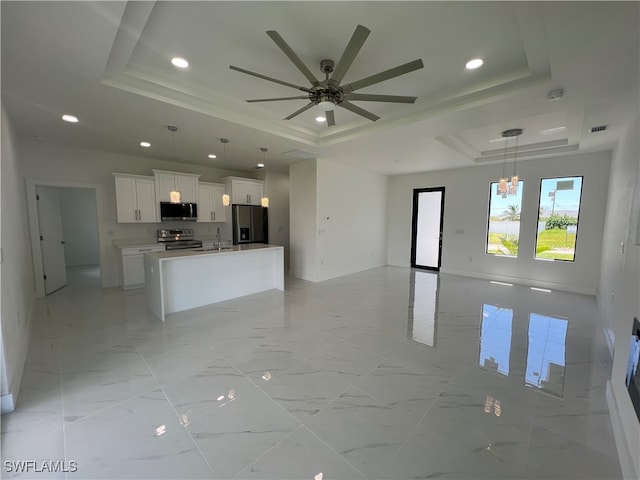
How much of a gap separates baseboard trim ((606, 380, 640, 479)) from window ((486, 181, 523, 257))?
183 inches

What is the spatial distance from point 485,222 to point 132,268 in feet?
26.3

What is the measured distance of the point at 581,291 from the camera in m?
5.28

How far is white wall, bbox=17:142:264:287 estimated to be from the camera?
15.6 ft

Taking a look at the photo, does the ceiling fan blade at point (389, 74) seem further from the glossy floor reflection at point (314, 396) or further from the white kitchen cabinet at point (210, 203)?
the white kitchen cabinet at point (210, 203)

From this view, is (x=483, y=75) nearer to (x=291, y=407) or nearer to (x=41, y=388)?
(x=291, y=407)

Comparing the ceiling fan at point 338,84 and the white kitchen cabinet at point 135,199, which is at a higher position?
the ceiling fan at point 338,84

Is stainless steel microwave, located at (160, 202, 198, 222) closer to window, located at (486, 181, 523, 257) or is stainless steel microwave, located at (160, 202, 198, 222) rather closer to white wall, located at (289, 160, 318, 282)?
white wall, located at (289, 160, 318, 282)

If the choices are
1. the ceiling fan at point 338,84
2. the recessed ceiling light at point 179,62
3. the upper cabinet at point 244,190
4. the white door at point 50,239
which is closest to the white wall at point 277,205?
the upper cabinet at point 244,190

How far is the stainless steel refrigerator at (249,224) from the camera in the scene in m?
6.70

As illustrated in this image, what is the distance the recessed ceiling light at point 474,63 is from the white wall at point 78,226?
9.34 meters

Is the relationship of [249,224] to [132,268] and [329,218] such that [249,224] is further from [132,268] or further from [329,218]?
[132,268]

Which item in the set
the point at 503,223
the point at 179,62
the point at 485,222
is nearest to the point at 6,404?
the point at 179,62

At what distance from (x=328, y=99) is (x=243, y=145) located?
108 inches

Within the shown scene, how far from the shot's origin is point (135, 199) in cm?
552
